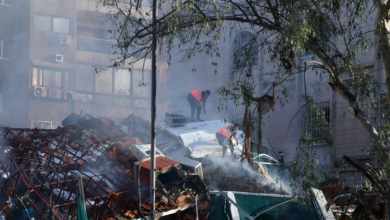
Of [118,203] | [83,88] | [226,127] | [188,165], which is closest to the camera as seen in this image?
[118,203]

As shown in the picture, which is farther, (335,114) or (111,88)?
(111,88)

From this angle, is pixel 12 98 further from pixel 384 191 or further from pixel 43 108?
pixel 384 191

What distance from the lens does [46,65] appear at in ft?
78.1

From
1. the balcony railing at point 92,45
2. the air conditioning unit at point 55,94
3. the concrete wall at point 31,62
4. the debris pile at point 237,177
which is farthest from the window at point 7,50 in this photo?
the debris pile at point 237,177

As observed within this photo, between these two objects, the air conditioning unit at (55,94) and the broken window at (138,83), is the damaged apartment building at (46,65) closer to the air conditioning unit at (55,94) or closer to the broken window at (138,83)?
the air conditioning unit at (55,94)

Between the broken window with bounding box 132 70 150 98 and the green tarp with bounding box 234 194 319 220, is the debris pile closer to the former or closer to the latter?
the green tarp with bounding box 234 194 319 220

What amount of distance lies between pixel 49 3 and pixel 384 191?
72.9 ft

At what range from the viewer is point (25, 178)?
9281 mm

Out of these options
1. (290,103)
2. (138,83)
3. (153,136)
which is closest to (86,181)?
(153,136)

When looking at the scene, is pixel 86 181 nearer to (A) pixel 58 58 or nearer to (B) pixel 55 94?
(B) pixel 55 94

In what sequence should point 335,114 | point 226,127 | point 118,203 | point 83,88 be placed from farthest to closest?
1. point 83,88
2. point 335,114
3. point 226,127
4. point 118,203

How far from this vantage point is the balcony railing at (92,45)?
25.8 meters

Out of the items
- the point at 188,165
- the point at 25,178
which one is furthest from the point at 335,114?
the point at 25,178

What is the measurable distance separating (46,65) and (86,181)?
16.1m
